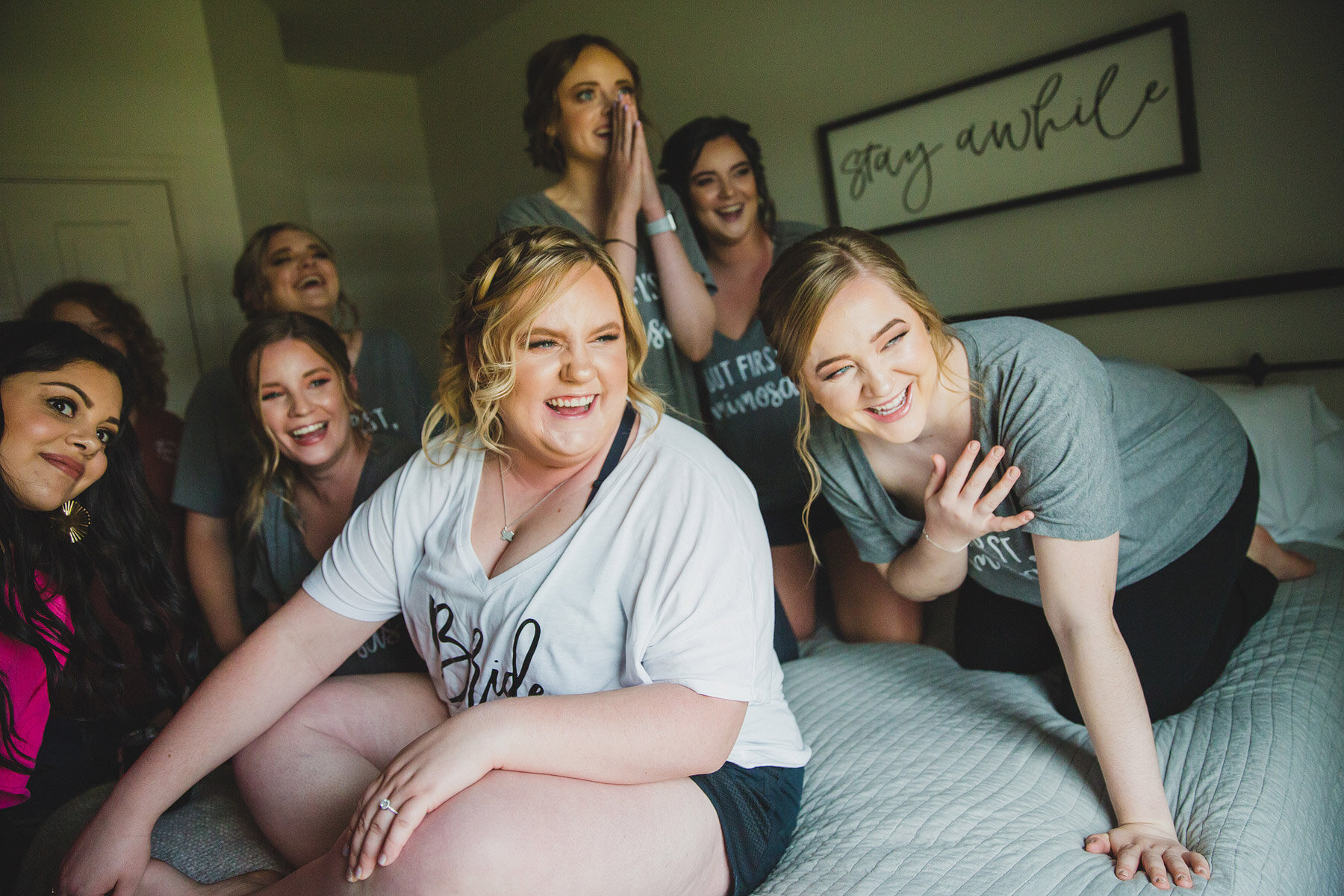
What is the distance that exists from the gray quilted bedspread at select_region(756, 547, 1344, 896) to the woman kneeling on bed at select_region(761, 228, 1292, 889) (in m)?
0.05

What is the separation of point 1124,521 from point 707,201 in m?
1.34

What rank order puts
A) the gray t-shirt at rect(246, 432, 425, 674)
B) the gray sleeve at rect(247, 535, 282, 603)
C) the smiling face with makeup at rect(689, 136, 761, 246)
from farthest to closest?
the smiling face with makeup at rect(689, 136, 761, 246) → the gray sleeve at rect(247, 535, 282, 603) → the gray t-shirt at rect(246, 432, 425, 674)

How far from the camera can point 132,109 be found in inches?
136

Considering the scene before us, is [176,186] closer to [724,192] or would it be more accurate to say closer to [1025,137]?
[724,192]

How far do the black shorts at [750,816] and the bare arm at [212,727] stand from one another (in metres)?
0.63

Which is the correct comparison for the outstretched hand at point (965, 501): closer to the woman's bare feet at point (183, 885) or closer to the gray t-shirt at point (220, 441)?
the woman's bare feet at point (183, 885)

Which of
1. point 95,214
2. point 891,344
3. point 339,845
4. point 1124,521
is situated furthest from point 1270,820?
point 95,214

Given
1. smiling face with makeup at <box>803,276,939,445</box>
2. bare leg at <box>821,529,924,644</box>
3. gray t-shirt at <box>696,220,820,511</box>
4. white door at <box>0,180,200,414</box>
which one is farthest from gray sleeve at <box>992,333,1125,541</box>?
white door at <box>0,180,200,414</box>

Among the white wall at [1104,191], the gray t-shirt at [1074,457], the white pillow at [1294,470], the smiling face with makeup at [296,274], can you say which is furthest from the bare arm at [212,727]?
the white wall at [1104,191]

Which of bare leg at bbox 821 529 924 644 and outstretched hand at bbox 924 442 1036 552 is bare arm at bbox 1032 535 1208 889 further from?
bare leg at bbox 821 529 924 644

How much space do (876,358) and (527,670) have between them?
0.66 metres

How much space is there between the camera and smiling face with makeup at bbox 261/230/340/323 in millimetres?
2410

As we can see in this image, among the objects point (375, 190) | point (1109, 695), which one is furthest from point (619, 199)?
point (375, 190)

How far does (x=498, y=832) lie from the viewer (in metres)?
0.95
